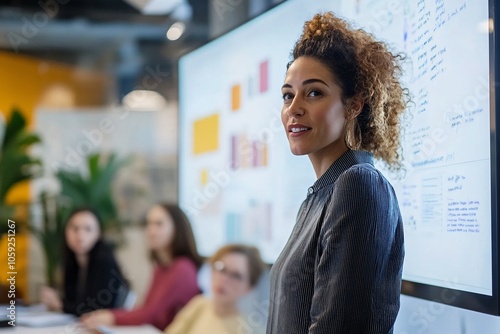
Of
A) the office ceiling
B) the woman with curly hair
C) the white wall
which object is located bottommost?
the white wall

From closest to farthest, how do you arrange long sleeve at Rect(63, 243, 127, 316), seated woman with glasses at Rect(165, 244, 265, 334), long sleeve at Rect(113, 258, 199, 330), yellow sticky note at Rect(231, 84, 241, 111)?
seated woman with glasses at Rect(165, 244, 265, 334) < yellow sticky note at Rect(231, 84, 241, 111) < long sleeve at Rect(113, 258, 199, 330) < long sleeve at Rect(63, 243, 127, 316)

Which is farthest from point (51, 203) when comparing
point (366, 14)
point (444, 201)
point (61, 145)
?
point (444, 201)

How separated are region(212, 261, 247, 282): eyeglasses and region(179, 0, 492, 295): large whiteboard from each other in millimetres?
132

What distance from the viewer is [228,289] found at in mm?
3203

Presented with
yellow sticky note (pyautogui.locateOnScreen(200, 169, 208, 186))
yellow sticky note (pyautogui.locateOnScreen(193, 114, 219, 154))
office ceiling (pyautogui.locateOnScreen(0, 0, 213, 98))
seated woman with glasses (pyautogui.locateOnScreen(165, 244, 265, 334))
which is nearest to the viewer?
seated woman with glasses (pyautogui.locateOnScreen(165, 244, 265, 334))

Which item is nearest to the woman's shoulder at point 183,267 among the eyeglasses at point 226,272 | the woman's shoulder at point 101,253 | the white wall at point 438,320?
the eyeglasses at point 226,272

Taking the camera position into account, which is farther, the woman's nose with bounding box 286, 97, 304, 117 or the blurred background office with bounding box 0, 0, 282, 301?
the blurred background office with bounding box 0, 0, 282, 301

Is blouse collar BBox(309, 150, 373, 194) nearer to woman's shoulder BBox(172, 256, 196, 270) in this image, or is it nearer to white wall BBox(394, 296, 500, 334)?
white wall BBox(394, 296, 500, 334)

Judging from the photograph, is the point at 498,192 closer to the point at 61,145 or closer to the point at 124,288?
the point at 124,288

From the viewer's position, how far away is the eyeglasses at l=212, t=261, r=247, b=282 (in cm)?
315

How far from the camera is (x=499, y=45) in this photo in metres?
1.48

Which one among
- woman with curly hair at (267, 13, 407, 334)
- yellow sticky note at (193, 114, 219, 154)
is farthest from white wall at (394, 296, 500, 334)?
yellow sticky note at (193, 114, 219, 154)

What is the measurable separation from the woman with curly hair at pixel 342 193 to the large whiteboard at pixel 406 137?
0.17 m

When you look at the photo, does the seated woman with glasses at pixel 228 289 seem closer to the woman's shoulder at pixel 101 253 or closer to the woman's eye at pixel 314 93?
the woman's shoulder at pixel 101 253
